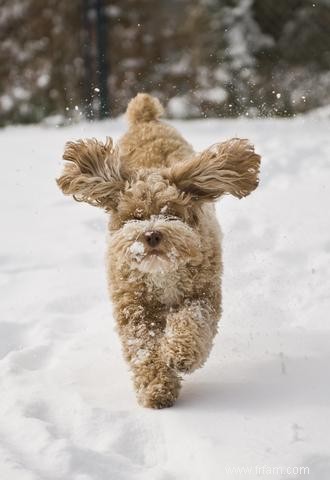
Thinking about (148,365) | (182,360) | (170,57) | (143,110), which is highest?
(143,110)

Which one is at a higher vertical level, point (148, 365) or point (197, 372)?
point (148, 365)

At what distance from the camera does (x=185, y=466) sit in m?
3.18

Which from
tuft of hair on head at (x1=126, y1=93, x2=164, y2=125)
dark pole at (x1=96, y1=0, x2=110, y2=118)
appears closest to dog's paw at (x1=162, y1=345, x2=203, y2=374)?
tuft of hair on head at (x1=126, y1=93, x2=164, y2=125)

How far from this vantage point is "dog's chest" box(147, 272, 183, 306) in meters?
4.14

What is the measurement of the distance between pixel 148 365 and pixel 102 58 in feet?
26.0

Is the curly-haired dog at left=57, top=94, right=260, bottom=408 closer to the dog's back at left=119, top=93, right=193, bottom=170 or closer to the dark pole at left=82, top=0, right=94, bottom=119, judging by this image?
the dog's back at left=119, top=93, right=193, bottom=170

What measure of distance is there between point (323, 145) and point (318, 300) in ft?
11.5

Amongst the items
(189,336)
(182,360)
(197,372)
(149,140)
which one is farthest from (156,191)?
(149,140)

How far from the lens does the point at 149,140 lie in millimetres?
5484

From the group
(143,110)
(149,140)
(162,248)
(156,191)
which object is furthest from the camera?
(143,110)

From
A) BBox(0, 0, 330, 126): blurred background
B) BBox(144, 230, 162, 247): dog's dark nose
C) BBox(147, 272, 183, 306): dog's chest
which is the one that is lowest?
BBox(0, 0, 330, 126): blurred background

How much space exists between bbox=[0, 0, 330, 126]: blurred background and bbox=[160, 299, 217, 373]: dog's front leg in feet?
25.0

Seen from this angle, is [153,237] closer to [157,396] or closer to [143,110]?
[157,396]

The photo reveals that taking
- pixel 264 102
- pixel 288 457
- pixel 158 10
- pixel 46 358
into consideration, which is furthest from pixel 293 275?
pixel 158 10
